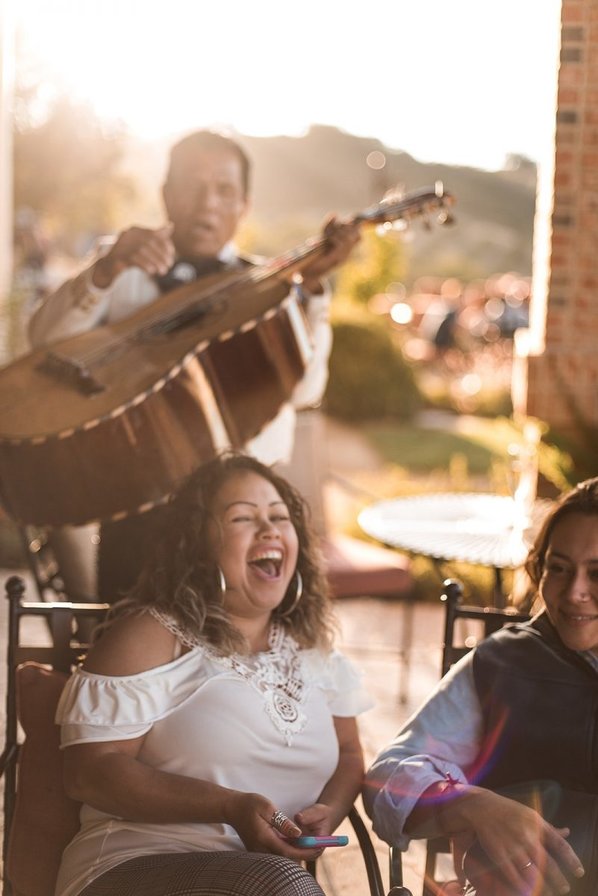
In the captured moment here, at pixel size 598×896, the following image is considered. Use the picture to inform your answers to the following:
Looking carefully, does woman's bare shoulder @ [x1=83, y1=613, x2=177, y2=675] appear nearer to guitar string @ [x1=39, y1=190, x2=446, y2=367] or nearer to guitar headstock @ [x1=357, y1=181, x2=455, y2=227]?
guitar string @ [x1=39, y1=190, x2=446, y2=367]

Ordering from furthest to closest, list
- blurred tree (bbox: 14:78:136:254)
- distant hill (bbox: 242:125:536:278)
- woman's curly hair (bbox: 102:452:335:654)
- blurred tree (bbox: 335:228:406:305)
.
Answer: distant hill (bbox: 242:125:536:278) < blurred tree (bbox: 14:78:136:254) < blurred tree (bbox: 335:228:406:305) < woman's curly hair (bbox: 102:452:335:654)

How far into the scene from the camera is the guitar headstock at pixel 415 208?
2.96 meters

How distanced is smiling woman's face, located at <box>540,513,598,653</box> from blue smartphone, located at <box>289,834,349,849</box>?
485 millimetres

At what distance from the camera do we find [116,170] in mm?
25016

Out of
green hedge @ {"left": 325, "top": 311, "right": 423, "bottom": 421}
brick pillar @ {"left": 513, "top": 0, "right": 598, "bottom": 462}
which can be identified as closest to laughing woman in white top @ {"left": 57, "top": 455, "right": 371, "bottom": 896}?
brick pillar @ {"left": 513, "top": 0, "right": 598, "bottom": 462}

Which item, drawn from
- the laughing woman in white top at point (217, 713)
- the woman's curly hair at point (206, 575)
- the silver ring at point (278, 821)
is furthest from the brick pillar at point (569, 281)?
the silver ring at point (278, 821)

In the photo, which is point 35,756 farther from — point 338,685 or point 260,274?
point 260,274

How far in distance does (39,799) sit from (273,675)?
0.46 meters

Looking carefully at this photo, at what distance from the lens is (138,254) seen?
2.84 meters

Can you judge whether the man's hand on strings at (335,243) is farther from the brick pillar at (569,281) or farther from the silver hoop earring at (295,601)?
the brick pillar at (569,281)

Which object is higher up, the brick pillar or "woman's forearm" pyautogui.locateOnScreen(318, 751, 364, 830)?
the brick pillar

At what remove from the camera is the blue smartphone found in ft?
5.65

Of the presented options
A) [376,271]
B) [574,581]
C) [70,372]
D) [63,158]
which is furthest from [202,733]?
[63,158]

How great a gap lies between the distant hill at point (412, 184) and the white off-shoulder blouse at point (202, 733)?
41626mm
